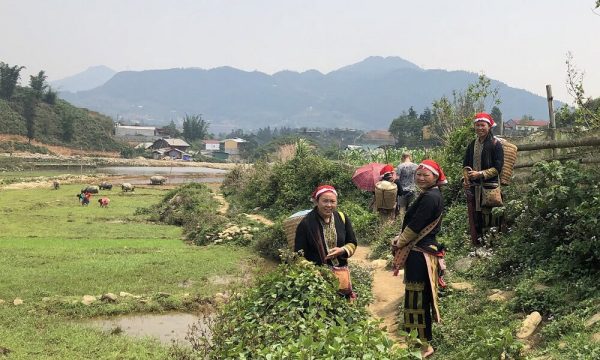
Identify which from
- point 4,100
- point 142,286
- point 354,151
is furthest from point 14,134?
point 142,286

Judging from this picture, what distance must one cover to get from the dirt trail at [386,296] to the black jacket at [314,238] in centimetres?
138

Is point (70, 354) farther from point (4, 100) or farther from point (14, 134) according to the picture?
point (4, 100)

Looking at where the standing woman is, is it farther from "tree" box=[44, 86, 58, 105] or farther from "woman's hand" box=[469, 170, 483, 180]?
"tree" box=[44, 86, 58, 105]

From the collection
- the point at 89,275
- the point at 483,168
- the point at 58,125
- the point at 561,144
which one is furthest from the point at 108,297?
the point at 58,125

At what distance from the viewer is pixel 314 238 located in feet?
16.6

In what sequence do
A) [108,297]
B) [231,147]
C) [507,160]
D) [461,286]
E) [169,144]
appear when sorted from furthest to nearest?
[231,147] → [169,144] → [108,297] → [507,160] → [461,286]

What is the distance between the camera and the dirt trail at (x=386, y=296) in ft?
22.0

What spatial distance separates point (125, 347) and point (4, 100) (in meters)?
95.0

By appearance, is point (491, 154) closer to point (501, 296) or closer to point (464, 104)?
point (501, 296)

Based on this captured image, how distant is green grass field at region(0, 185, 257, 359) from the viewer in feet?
23.7

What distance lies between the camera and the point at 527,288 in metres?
5.76

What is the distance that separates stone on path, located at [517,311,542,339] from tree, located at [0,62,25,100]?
330 feet

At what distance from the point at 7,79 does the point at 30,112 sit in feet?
27.3

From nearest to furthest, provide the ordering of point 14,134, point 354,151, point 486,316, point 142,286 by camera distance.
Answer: point 486,316 < point 142,286 < point 354,151 < point 14,134
